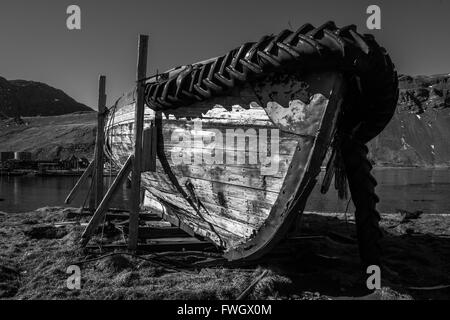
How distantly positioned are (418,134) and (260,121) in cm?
18132

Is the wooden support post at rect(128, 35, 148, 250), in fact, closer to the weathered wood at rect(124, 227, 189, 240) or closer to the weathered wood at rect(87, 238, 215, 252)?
the weathered wood at rect(87, 238, 215, 252)

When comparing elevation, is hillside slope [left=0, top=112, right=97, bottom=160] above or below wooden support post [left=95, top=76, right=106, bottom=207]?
above

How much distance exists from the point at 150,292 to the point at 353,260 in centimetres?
390

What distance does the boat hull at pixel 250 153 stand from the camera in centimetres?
465

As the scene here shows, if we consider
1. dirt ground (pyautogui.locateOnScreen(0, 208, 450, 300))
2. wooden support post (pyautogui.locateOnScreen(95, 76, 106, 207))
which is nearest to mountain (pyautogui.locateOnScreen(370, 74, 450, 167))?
wooden support post (pyautogui.locateOnScreen(95, 76, 106, 207))

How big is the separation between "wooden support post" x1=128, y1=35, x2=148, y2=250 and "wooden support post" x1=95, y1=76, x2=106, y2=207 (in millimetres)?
4224

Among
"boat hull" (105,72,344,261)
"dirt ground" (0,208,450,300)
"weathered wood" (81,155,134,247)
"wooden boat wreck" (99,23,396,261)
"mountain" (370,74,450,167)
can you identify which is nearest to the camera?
"wooden boat wreck" (99,23,396,261)

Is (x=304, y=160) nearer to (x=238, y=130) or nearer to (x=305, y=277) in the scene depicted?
(x=238, y=130)

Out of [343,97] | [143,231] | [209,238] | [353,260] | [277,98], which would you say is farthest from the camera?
[143,231]

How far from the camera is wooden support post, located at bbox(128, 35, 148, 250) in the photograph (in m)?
6.85

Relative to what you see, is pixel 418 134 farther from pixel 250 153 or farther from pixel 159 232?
pixel 250 153

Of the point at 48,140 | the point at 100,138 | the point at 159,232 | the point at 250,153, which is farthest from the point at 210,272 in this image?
the point at 48,140

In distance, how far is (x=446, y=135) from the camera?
16662 cm
